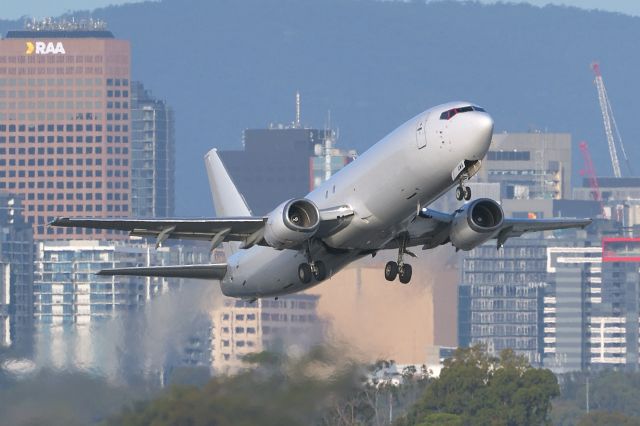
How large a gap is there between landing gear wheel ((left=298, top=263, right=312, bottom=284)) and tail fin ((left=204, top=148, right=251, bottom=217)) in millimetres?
11751

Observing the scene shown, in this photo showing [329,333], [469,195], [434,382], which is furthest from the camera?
[434,382]

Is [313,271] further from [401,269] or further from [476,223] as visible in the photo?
[476,223]

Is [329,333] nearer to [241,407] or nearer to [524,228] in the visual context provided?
[241,407]

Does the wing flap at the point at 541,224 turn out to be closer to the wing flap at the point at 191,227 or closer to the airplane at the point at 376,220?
the airplane at the point at 376,220

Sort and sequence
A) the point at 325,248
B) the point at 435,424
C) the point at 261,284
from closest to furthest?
1. the point at 325,248
2. the point at 261,284
3. the point at 435,424

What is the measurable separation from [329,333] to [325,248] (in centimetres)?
1936

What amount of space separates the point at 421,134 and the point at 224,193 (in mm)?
19630

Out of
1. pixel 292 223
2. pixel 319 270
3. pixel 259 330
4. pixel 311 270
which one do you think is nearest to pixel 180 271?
pixel 311 270

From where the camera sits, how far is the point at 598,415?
15612 centimetres

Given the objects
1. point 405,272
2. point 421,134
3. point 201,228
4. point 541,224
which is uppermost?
point 421,134

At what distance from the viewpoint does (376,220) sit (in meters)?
69.4

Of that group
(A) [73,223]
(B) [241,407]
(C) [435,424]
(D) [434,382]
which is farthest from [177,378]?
(D) [434,382]

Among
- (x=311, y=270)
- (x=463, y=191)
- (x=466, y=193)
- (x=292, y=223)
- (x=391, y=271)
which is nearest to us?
(x=463, y=191)

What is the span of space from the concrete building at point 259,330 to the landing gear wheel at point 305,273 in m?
9.40
